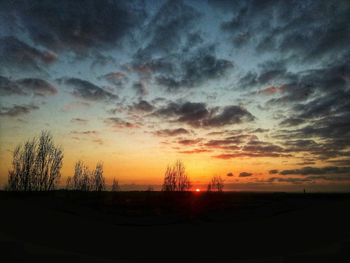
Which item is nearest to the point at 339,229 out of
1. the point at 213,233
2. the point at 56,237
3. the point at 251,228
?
the point at 251,228

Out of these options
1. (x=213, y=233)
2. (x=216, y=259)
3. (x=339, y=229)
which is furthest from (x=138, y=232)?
(x=339, y=229)

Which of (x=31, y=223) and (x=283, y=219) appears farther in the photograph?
(x=283, y=219)

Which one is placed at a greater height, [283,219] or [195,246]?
[283,219]

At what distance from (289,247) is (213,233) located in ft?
13.2

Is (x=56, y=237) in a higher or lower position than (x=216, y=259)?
higher

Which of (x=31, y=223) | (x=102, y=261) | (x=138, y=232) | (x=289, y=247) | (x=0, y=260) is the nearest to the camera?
(x=0, y=260)

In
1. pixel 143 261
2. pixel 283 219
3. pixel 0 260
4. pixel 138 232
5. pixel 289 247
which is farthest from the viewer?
pixel 283 219

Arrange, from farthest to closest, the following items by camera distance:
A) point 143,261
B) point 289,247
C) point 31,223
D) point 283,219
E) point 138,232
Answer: point 283,219
point 138,232
point 31,223
point 289,247
point 143,261

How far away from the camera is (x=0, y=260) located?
10758 millimetres

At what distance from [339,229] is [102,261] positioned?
11.7 metres

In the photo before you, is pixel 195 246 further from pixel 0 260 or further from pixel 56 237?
pixel 0 260

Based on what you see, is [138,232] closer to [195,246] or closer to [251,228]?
[195,246]

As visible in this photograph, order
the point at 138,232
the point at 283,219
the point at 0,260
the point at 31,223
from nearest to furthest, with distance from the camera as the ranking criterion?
1. the point at 0,260
2. the point at 31,223
3. the point at 138,232
4. the point at 283,219

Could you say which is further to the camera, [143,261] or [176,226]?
[176,226]
